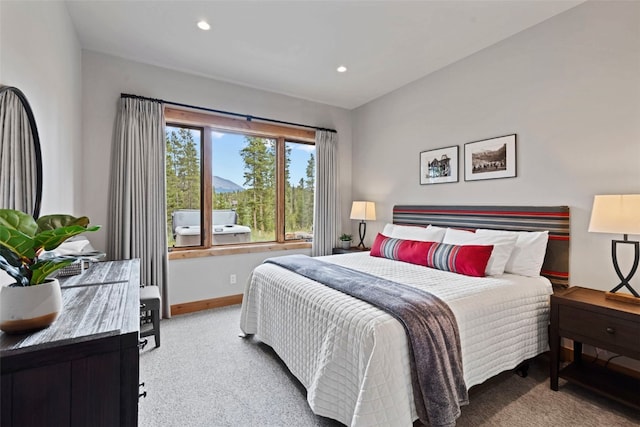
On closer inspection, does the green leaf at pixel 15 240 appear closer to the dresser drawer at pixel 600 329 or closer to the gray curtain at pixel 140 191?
the gray curtain at pixel 140 191

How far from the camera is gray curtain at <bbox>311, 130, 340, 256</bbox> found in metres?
4.44

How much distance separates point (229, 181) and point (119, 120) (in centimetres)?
136

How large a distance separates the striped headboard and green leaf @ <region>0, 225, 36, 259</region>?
324 cm

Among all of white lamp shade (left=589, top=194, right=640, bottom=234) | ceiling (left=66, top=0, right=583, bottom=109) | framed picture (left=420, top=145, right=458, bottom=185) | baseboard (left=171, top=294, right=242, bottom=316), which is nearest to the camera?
white lamp shade (left=589, top=194, right=640, bottom=234)

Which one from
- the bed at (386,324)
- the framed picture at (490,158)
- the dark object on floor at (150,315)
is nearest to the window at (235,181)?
the dark object on floor at (150,315)

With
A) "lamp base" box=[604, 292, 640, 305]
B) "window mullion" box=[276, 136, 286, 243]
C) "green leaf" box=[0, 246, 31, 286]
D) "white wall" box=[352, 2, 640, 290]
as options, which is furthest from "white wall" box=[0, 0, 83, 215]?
"lamp base" box=[604, 292, 640, 305]

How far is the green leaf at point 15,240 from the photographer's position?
92cm

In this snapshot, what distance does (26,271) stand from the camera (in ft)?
3.32

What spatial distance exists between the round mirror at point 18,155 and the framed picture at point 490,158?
138 inches

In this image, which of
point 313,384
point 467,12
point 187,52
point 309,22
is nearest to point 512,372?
point 313,384

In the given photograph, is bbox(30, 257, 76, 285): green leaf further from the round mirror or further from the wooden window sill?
the wooden window sill

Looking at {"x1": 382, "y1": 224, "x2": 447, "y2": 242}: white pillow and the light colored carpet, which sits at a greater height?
{"x1": 382, "y1": 224, "x2": 447, "y2": 242}: white pillow

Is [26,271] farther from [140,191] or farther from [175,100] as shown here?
[175,100]

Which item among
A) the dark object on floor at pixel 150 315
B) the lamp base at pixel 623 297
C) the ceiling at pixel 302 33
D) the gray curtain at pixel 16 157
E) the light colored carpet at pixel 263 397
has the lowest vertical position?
the light colored carpet at pixel 263 397
